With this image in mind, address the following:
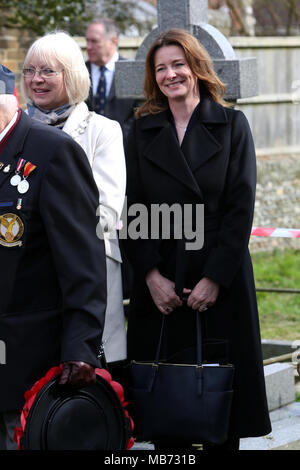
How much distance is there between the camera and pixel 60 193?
3086 mm

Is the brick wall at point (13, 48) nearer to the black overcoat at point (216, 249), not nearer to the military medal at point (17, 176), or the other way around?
the black overcoat at point (216, 249)

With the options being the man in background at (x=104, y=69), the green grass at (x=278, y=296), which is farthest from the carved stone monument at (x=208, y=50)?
the green grass at (x=278, y=296)

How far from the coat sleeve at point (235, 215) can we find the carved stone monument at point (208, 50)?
1.00 m

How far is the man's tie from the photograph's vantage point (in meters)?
7.36

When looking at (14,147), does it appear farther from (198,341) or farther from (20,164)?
(198,341)

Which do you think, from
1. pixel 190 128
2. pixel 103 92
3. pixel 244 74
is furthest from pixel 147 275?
pixel 103 92

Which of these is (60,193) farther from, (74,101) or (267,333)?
(267,333)

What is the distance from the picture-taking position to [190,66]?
4.12 meters

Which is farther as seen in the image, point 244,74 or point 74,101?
point 244,74

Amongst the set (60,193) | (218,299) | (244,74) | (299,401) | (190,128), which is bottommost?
(299,401)

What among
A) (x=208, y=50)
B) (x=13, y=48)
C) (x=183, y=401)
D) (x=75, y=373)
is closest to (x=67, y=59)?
(x=208, y=50)

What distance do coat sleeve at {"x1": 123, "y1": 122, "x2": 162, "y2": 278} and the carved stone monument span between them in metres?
0.95

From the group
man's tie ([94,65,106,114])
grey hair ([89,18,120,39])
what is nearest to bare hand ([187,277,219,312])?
man's tie ([94,65,106,114])

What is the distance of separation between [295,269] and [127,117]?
3.44 m
